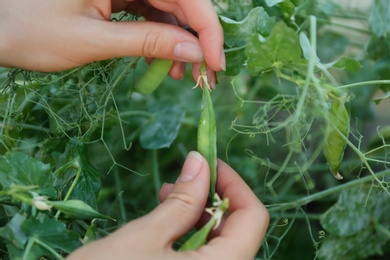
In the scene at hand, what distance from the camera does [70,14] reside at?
2.69ft

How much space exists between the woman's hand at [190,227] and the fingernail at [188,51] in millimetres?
159

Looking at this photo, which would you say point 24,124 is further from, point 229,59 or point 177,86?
point 177,86

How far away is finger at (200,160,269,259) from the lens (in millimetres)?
653

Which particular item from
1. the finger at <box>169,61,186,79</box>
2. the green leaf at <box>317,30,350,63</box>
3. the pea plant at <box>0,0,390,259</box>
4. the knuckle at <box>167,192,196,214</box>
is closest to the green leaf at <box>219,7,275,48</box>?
the pea plant at <box>0,0,390,259</box>

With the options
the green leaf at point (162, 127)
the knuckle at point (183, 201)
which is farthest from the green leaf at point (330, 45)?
the knuckle at point (183, 201)

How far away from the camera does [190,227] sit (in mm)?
688

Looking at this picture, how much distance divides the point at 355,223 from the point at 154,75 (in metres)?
0.41

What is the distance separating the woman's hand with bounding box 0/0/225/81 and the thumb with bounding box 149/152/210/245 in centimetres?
17

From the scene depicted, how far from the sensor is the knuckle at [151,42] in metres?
0.82

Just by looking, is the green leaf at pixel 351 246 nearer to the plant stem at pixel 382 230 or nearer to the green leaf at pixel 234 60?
the plant stem at pixel 382 230

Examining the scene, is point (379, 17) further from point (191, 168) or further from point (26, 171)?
point (26, 171)

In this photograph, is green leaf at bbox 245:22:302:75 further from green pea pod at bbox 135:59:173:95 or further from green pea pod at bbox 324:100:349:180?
green pea pod at bbox 135:59:173:95

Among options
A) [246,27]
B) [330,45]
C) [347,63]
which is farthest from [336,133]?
[330,45]

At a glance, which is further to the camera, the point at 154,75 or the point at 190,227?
the point at 154,75
